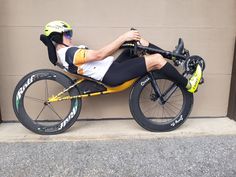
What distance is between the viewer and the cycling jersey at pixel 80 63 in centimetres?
338

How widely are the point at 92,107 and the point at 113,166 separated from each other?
4.00 feet

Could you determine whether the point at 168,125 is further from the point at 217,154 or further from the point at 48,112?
the point at 48,112

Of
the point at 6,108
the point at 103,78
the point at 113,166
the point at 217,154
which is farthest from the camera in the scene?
the point at 6,108

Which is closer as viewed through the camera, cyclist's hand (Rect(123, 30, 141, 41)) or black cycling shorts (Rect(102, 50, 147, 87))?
cyclist's hand (Rect(123, 30, 141, 41))

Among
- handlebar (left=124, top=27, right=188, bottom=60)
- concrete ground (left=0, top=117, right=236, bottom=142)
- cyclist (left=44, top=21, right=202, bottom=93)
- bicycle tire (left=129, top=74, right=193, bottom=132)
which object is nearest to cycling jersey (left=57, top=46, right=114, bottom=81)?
cyclist (left=44, top=21, right=202, bottom=93)

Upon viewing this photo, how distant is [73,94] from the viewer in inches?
141

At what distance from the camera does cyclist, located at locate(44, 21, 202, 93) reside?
336cm

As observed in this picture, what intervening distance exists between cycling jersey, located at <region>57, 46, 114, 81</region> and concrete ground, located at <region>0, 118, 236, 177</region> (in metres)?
0.73

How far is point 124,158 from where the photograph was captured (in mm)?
3107


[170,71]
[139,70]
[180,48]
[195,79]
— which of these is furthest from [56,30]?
[195,79]

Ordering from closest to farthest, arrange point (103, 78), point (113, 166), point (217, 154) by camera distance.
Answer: point (113, 166) < point (217, 154) < point (103, 78)

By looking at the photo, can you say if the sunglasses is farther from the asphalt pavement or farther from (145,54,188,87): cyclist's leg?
the asphalt pavement

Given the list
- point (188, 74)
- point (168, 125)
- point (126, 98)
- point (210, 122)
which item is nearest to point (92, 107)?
point (126, 98)

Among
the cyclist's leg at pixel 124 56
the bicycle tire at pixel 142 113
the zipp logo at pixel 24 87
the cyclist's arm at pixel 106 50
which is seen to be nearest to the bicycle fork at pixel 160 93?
the bicycle tire at pixel 142 113
